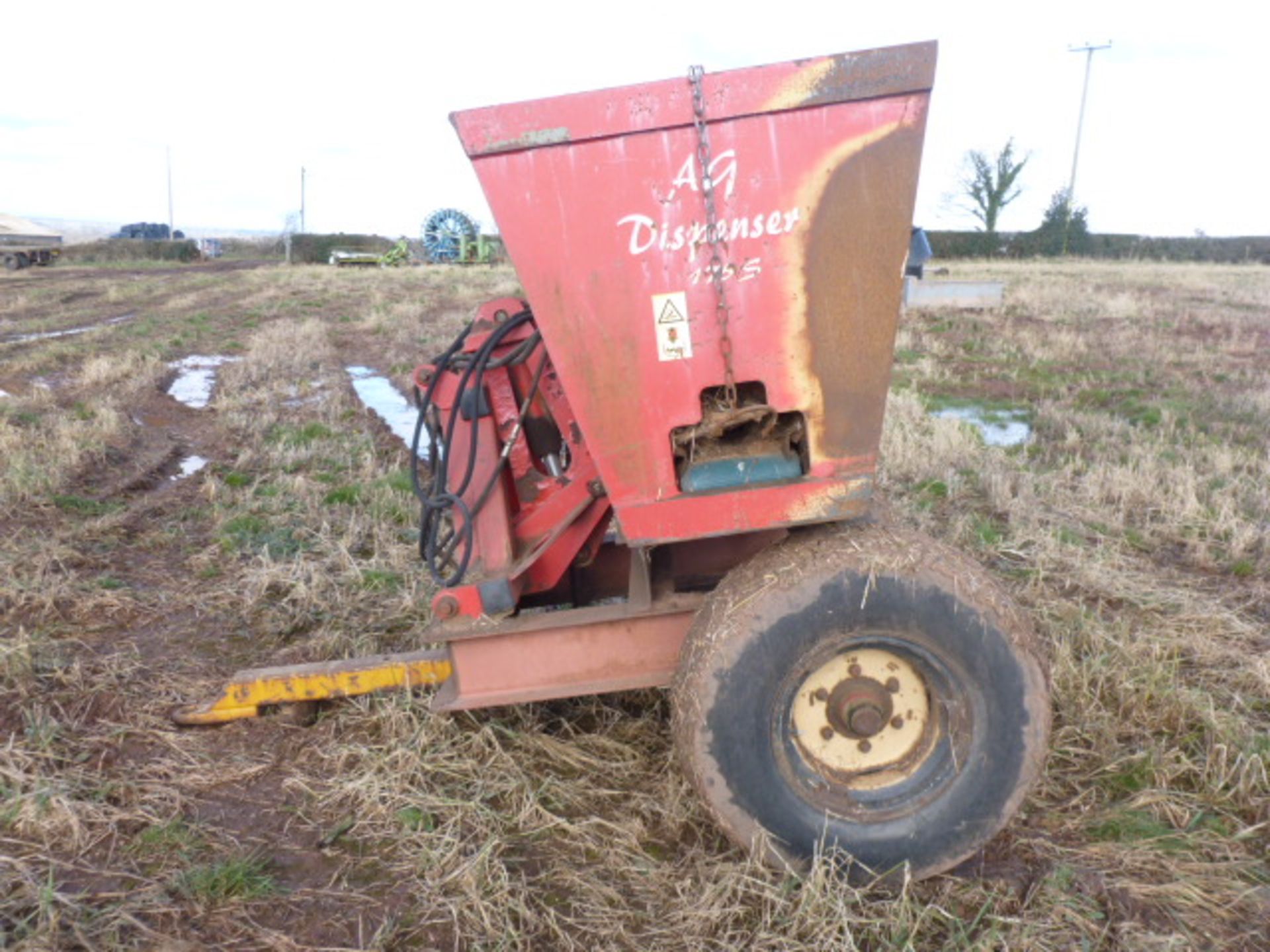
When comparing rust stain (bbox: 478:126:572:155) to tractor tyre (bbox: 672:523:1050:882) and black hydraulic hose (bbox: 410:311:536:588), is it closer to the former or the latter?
black hydraulic hose (bbox: 410:311:536:588)

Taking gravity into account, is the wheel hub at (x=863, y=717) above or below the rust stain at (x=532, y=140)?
below

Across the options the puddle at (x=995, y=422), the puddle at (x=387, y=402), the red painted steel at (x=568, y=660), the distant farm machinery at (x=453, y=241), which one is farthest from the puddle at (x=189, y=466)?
the distant farm machinery at (x=453, y=241)

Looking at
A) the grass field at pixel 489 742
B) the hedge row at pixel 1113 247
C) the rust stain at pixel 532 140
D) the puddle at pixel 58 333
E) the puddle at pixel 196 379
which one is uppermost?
the hedge row at pixel 1113 247

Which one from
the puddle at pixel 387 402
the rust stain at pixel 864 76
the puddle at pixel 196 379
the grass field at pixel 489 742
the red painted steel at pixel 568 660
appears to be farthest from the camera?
the puddle at pixel 196 379

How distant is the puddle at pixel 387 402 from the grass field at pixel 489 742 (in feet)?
1.84

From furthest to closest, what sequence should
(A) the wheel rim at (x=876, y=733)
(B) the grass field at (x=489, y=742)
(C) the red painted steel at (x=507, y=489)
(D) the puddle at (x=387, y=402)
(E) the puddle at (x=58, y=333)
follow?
(E) the puddle at (x=58, y=333), (D) the puddle at (x=387, y=402), (C) the red painted steel at (x=507, y=489), (A) the wheel rim at (x=876, y=733), (B) the grass field at (x=489, y=742)

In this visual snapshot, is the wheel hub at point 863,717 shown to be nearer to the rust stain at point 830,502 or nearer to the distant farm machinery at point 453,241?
the rust stain at point 830,502

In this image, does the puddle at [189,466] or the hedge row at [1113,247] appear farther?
the hedge row at [1113,247]

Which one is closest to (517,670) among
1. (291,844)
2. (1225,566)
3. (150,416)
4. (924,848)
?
(291,844)

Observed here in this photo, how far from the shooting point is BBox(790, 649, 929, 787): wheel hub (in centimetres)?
283

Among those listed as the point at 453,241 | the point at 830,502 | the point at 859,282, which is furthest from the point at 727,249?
the point at 453,241

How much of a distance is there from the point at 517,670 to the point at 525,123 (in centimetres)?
176

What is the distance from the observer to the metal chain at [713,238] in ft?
8.39

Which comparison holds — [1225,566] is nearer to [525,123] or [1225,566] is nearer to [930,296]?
[525,123]
